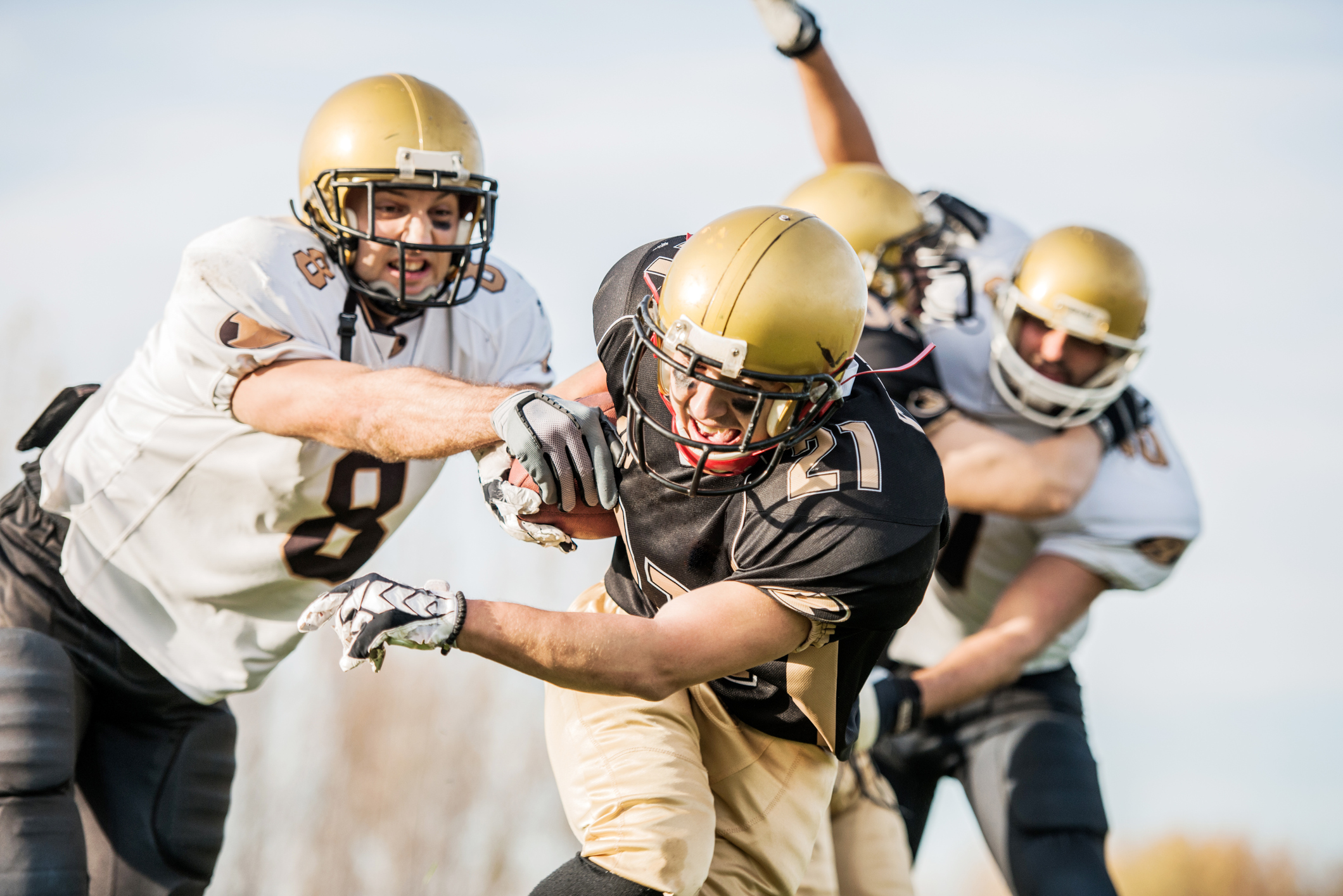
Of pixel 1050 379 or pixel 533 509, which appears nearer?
pixel 533 509

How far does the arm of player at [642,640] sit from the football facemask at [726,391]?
233 mm

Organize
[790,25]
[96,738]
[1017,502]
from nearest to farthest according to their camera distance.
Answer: [96,738], [1017,502], [790,25]

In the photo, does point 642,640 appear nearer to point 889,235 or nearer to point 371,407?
point 371,407

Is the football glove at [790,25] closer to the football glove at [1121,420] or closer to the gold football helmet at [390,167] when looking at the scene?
the football glove at [1121,420]

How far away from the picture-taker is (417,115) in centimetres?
357

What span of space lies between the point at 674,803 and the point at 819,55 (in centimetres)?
341

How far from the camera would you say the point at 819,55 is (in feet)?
17.3

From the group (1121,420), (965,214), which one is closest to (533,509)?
(1121,420)

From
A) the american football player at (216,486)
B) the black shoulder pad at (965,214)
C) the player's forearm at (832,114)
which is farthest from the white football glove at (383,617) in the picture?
the player's forearm at (832,114)

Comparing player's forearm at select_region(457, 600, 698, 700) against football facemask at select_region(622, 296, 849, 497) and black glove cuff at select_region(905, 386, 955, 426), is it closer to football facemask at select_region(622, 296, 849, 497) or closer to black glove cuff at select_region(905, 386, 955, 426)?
football facemask at select_region(622, 296, 849, 497)

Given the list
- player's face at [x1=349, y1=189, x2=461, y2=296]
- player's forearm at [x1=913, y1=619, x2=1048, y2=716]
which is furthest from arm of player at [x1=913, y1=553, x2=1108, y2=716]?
player's face at [x1=349, y1=189, x2=461, y2=296]

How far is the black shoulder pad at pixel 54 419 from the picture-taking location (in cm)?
374

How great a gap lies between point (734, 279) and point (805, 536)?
48 cm

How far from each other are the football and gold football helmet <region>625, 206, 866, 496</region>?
292 millimetres
